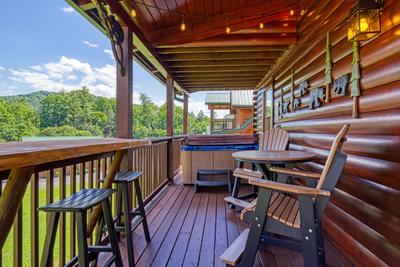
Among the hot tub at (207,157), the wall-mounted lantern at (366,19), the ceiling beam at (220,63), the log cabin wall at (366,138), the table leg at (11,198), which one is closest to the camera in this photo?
the table leg at (11,198)

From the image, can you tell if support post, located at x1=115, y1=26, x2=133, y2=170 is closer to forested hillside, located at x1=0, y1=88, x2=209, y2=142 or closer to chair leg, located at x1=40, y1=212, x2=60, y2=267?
forested hillside, located at x1=0, y1=88, x2=209, y2=142

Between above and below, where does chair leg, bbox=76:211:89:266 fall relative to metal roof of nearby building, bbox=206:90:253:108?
below

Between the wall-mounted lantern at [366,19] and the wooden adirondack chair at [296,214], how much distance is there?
707 millimetres

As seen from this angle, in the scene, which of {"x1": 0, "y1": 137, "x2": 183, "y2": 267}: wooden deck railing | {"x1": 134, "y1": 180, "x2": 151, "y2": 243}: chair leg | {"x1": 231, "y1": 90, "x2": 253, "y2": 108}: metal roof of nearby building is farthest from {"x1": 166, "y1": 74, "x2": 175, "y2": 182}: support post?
{"x1": 231, "y1": 90, "x2": 253, "y2": 108}: metal roof of nearby building

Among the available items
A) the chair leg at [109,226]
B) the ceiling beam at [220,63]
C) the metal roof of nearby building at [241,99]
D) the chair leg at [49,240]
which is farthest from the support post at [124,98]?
the metal roof of nearby building at [241,99]

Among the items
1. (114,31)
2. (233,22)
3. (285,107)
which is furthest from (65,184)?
(285,107)

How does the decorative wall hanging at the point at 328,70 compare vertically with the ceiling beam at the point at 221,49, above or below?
below

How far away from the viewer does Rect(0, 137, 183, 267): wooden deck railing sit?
156cm

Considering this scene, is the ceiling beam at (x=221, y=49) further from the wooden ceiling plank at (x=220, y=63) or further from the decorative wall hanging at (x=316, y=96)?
the decorative wall hanging at (x=316, y=96)

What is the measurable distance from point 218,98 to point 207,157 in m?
7.79

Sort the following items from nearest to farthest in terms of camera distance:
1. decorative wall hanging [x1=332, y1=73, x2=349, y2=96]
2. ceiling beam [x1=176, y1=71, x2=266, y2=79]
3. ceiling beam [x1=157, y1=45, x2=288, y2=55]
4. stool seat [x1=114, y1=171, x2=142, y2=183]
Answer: stool seat [x1=114, y1=171, x2=142, y2=183] < decorative wall hanging [x1=332, y1=73, x2=349, y2=96] < ceiling beam [x1=157, y1=45, x2=288, y2=55] < ceiling beam [x1=176, y1=71, x2=266, y2=79]

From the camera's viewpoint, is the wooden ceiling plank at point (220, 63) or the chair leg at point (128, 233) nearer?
the chair leg at point (128, 233)

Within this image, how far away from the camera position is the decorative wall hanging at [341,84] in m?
2.29

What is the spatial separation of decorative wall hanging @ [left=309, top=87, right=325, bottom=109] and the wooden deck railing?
1.92m
